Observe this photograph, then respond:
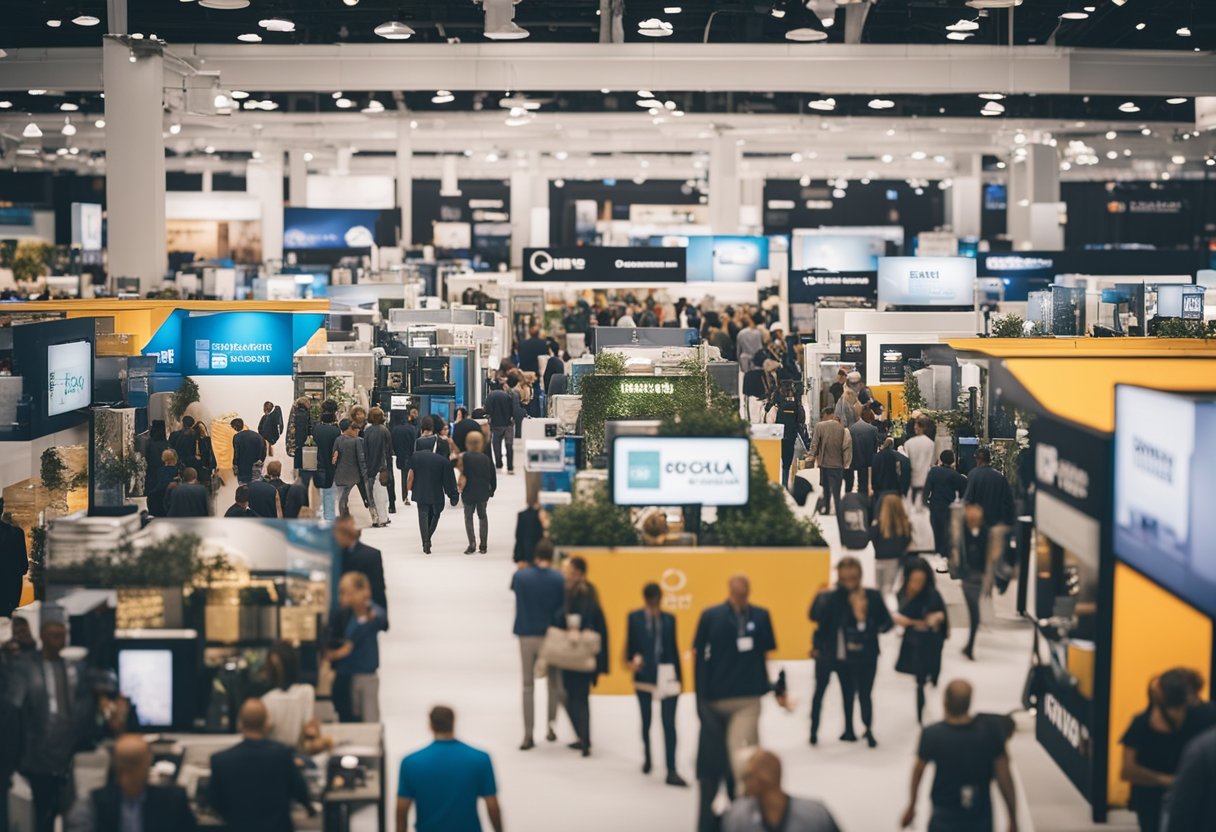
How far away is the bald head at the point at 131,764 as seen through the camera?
19.6ft

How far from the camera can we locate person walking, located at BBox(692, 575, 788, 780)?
24.4ft

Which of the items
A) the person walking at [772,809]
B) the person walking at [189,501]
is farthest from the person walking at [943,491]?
the person walking at [772,809]

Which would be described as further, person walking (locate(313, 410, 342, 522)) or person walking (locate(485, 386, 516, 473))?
person walking (locate(485, 386, 516, 473))

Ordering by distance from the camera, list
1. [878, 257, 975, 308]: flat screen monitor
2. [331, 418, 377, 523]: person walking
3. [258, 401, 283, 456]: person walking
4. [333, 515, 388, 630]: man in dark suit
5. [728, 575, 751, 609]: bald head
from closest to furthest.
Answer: [728, 575, 751, 609]: bald head < [333, 515, 388, 630]: man in dark suit < [331, 418, 377, 523]: person walking < [258, 401, 283, 456]: person walking < [878, 257, 975, 308]: flat screen monitor

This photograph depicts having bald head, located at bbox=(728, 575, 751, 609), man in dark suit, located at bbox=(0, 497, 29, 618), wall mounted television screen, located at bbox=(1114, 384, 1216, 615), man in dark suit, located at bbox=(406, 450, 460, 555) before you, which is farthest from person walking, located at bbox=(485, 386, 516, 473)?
wall mounted television screen, located at bbox=(1114, 384, 1216, 615)

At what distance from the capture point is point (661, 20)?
23766 millimetres

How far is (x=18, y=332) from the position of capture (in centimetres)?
1314

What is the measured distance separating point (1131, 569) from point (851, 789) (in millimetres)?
2025

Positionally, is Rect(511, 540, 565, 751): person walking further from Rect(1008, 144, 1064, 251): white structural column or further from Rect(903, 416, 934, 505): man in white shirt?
Rect(1008, 144, 1064, 251): white structural column

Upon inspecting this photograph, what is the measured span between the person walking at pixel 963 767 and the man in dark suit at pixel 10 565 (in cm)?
738

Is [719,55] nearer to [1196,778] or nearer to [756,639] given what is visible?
[756,639]

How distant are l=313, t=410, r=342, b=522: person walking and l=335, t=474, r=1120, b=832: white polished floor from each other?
2263 mm

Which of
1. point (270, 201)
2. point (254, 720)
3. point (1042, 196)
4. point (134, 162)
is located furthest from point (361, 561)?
point (270, 201)

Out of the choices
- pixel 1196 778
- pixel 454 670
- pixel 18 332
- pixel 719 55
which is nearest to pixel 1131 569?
pixel 1196 778
